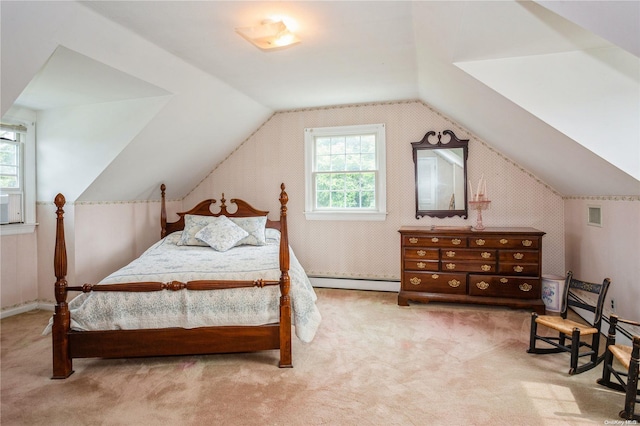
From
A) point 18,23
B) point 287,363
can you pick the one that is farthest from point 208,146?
point 287,363

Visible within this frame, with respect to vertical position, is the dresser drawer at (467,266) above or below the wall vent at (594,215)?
below

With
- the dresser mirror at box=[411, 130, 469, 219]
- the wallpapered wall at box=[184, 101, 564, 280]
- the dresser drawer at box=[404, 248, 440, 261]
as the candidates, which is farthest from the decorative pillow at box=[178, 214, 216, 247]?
the dresser mirror at box=[411, 130, 469, 219]

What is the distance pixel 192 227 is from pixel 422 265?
107 inches

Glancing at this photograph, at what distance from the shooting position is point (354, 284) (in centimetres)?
486

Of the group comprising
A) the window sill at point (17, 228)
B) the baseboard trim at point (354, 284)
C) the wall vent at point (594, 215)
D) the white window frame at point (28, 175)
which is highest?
the white window frame at point (28, 175)

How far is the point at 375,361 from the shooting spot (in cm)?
278

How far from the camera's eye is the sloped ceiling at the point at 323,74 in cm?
221

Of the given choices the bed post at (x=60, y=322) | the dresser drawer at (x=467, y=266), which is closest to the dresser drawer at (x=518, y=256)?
the dresser drawer at (x=467, y=266)

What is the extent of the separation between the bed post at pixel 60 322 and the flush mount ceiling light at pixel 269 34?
179 centimetres

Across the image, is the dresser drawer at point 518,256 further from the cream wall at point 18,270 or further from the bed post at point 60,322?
the cream wall at point 18,270

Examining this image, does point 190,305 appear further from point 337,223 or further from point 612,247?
point 612,247

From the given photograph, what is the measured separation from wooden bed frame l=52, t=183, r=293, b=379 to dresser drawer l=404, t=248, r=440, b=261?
1835 millimetres

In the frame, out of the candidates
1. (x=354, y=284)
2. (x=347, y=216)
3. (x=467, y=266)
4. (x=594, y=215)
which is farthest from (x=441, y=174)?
(x=354, y=284)

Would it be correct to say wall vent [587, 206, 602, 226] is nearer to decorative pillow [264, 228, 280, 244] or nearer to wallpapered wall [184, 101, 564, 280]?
wallpapered wall [184, 101, 564, 280]
